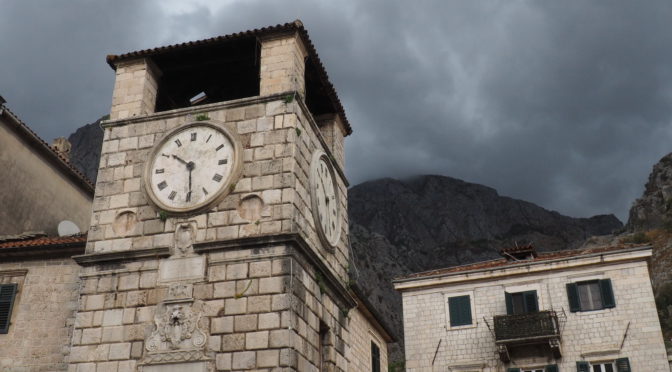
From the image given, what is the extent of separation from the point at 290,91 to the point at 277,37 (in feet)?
4.52

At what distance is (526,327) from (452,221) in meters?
77.5

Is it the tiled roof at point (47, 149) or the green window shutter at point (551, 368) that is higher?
the tiled roof at point (47, 149)

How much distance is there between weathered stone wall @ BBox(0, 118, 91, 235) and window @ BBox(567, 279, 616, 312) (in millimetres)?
17077

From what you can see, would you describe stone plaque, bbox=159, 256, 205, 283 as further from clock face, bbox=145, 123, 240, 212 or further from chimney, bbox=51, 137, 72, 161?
chimney, bbox=51, 137, 72, 161

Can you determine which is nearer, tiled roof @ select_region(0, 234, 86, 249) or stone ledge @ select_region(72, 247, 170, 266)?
stone ledge @ select_region(72, 247, 170, 266)

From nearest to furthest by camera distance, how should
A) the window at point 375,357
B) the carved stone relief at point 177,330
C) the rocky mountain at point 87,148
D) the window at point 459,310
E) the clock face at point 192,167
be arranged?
the carved stone relief at point 177,330 → the clock face at point 192,167 → the window at point 375,357 → the window at point 459,310 → the rocky mountain at point 87,148

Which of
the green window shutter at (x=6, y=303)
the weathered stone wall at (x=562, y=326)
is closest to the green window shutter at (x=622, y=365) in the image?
the weathered stone wall at (x=562, y=326)

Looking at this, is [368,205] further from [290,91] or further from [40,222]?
[290,91]

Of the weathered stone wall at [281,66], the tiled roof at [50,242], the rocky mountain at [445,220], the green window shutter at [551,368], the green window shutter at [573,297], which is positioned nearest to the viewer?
the weathered stone wall at [281,66]

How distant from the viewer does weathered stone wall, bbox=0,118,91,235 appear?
61.2 feet

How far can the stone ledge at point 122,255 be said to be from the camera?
35.4 feet

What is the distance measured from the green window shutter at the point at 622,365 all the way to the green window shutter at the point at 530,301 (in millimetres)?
3108

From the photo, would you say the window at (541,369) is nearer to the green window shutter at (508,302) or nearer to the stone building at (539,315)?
the stone building at (539,315)

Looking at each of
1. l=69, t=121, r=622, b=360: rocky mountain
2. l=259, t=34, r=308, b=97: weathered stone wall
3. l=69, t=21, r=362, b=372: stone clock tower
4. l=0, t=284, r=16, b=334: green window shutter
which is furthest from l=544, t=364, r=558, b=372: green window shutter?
l=69, t=121, r=622, b=360: rocky mountain
